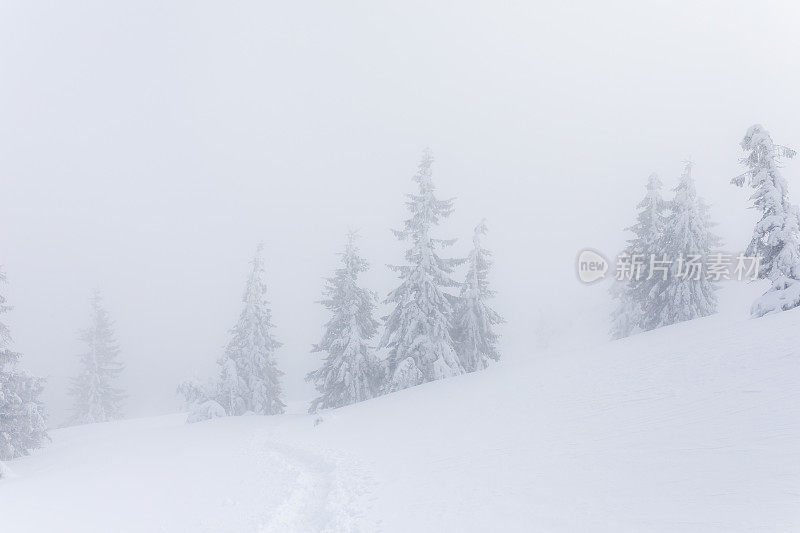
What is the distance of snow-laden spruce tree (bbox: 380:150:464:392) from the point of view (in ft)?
94.2

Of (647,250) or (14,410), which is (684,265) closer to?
(647,250)

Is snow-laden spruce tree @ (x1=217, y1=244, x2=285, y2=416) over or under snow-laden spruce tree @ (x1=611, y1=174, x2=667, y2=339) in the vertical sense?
under

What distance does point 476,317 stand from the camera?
30.3 metres

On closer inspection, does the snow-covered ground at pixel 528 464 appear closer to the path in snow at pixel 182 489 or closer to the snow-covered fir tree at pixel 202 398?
the path in snow at pixel 182 489

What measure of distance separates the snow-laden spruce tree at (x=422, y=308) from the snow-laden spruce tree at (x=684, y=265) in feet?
45.4

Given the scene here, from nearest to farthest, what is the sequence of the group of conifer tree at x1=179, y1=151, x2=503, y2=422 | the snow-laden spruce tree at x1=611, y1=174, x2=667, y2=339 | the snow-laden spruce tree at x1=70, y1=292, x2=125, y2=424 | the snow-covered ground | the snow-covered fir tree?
1. the snow-covered ground
2. the group of conifer tree at x1=179, y1=151, x2=503, y2=422
3. the snow-laden spruce tree at x1=611, y1=174, x2=667, y2=339
4. the snow-covered fir tree
5. the snow-laden spruce tree at x1=70, y1=292, x2=125, y2=424

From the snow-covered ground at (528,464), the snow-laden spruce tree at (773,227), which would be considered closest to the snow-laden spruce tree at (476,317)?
the snow-covered ground at (528,464)

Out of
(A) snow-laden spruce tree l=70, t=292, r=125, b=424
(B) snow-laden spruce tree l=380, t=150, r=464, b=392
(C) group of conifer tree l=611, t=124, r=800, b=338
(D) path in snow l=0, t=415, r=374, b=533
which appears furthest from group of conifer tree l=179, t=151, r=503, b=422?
(A) snow-laden spruce tree l=70, t=292, r=125, b=424

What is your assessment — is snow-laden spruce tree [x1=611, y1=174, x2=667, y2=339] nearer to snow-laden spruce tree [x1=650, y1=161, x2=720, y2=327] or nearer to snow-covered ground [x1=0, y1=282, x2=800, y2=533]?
snow-laden spruce tree [x1=650, y1=161, x2=720, y2=327]

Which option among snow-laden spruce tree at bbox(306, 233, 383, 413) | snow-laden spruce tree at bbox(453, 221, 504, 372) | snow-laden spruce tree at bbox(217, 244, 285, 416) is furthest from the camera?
snow-laden spruce tree at bbox(217, 244, 285, 416)

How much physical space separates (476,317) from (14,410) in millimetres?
26839

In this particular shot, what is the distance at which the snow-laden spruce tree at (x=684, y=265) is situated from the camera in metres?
28.7

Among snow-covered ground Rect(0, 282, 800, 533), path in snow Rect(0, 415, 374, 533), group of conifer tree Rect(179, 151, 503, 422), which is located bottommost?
path in snow Rect(0, 415, 374, 533)

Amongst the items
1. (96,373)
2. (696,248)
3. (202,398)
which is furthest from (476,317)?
(96,373)
